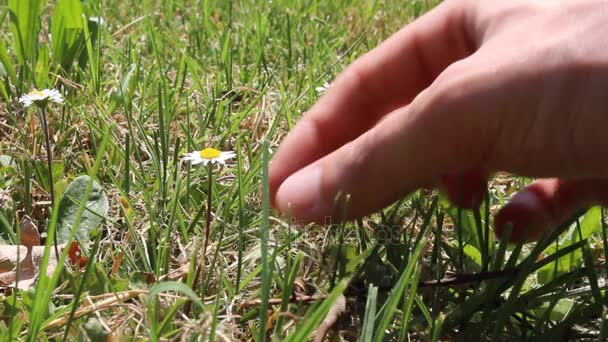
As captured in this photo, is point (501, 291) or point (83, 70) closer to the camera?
point (501, 291)

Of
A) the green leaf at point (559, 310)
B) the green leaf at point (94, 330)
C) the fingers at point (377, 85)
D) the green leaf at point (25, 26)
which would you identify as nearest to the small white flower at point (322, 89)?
the fingers at point (377, 85)

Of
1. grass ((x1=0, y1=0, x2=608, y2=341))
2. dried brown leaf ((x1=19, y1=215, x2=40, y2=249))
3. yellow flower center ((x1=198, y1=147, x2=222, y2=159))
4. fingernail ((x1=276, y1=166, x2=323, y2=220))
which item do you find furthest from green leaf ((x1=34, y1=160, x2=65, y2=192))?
fingernail ((x1=276, y1=166, x2=323, y2=220))

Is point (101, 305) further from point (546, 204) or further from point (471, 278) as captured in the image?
point (546, 204)

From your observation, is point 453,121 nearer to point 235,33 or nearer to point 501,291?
point 501,291

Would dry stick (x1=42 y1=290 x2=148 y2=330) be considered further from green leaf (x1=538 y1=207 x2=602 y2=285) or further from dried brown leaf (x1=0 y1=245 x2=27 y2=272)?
green leaf (x1=538 y1=207 x2=602 y2=285)

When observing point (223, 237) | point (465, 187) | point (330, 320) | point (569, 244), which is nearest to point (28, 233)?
point (223, 237)

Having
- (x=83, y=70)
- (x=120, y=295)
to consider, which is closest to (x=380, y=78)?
(x=120, y=295)
